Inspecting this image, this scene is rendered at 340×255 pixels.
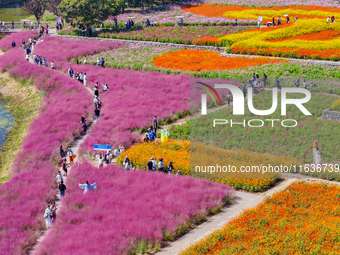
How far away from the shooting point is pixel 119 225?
17.8m

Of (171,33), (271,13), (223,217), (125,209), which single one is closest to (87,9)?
(171,33)

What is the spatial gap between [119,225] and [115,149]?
1099 centimetres

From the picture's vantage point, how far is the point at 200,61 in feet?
160

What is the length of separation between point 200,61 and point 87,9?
2633cm

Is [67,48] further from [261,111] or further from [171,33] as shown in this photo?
[261,111]

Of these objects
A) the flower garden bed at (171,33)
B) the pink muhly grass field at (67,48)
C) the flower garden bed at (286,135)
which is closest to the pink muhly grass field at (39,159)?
the pink muhly grass field at (67,48)

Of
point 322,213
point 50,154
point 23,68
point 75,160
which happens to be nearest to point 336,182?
point 322,213

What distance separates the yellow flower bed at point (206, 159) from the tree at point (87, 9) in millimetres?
43767

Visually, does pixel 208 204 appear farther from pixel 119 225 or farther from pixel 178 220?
pixel 119 225

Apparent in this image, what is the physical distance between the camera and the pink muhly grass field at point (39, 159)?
19188 mm

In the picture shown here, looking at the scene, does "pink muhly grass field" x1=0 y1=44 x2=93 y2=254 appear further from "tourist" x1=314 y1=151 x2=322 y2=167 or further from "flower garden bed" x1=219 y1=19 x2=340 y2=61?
"flower garden bed" x1=219 y1=19 x2=340 y2=61

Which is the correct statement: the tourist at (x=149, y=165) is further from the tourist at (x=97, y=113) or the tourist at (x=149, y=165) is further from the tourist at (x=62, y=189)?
the tourist at (x=97, y=113)

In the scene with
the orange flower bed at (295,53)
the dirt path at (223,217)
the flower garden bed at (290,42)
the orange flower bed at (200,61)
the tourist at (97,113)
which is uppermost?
the flower garden bed at (290,42)

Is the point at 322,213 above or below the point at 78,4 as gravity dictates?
below
